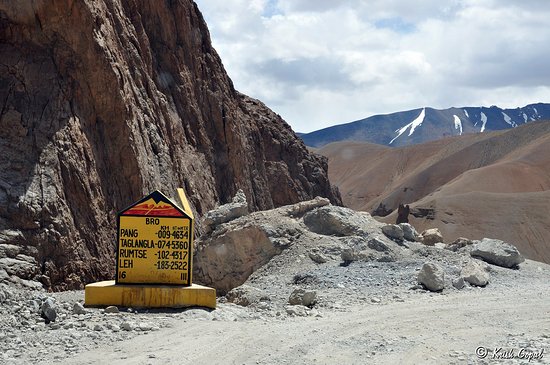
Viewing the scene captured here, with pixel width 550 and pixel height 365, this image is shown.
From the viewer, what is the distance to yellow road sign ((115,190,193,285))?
1283 centimetres

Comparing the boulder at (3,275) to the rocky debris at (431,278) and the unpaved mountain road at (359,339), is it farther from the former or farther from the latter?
the rocky debris at (431,278)

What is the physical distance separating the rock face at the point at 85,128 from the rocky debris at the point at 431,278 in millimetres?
8489

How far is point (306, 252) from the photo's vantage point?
59.5 ft

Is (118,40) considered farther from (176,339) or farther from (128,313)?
(176,339)

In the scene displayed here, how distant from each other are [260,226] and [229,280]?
1.61 metres

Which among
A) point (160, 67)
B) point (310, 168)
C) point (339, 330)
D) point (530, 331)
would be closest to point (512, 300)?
point (530, 331)

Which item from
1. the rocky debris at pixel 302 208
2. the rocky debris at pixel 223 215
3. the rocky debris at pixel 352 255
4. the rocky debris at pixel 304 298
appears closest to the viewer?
A: the rocky debris at pixel 304 298

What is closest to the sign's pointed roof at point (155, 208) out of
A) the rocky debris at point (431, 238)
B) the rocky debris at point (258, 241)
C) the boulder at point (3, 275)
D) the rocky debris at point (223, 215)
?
the boulder at point (3, 275)

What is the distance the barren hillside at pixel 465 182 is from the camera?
62.4 m

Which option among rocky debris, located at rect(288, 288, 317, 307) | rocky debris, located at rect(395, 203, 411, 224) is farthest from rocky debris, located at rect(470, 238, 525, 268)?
rocky debris, located at rect(395, 203, 411, 224)

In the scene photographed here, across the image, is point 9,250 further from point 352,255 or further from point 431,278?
point 431,278

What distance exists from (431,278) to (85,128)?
10759 millimetres

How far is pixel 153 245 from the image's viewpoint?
12883 mm

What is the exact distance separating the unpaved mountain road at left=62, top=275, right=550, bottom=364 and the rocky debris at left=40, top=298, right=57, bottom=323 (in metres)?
1.82
